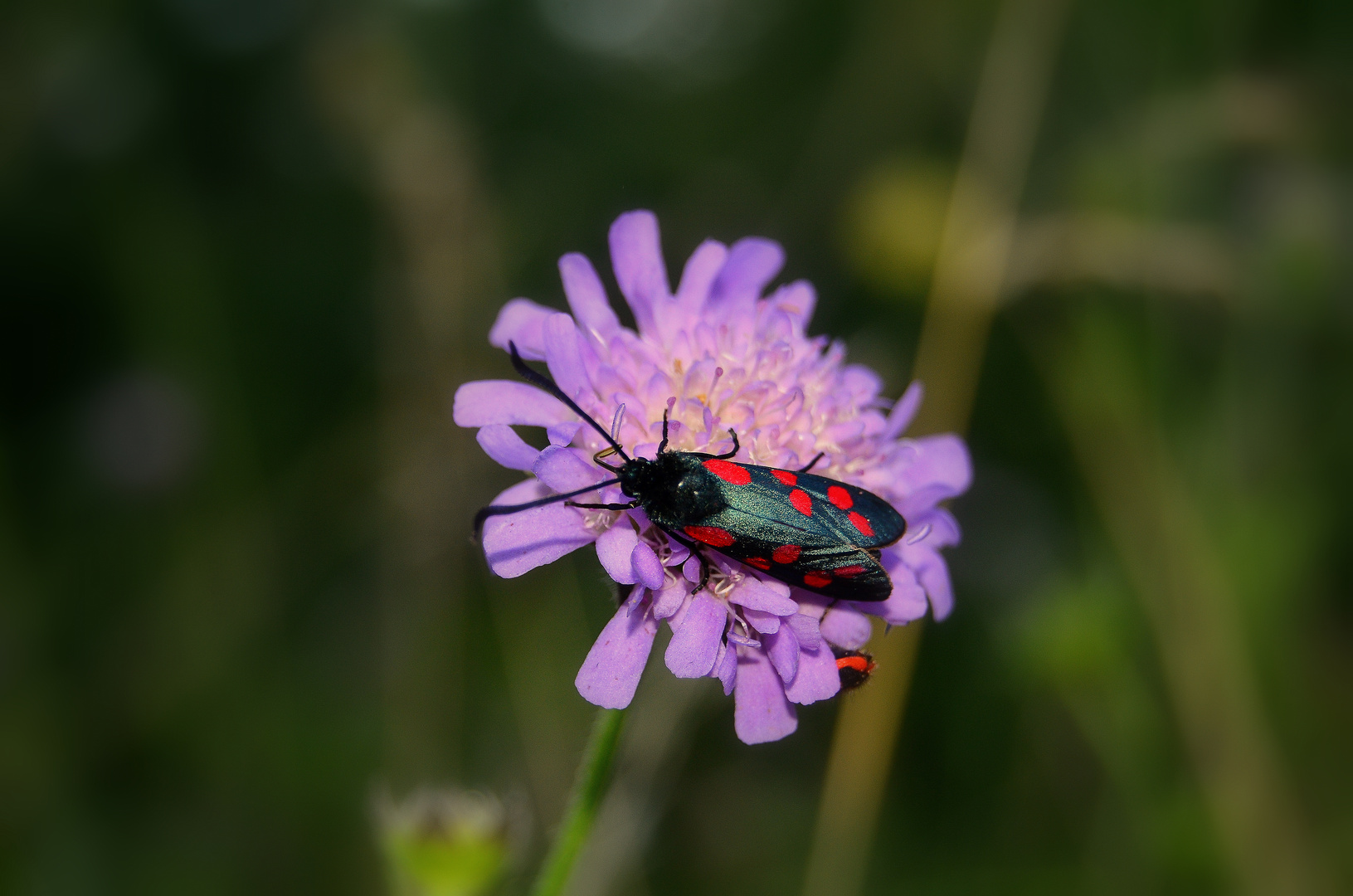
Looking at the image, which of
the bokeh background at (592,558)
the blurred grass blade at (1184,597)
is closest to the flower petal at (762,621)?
the bokeh background at (592,558)

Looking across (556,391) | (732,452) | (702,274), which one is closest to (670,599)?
(732,452)

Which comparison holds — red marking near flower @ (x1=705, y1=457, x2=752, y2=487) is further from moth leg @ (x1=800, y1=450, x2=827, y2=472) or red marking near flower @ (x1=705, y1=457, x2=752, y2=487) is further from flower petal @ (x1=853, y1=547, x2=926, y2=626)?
flower petal @ (x1=853, y1=547, x2=926, y2=626)

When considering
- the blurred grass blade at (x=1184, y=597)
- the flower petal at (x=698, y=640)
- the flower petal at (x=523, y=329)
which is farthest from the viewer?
the blurred grass blade at (x=1184, y=597)

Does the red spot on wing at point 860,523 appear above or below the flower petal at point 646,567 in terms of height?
above

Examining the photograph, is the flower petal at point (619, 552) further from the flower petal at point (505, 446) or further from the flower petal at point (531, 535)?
the flower petal at point (505, 446)

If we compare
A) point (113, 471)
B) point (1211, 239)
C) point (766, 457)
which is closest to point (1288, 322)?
point (1211, 239)

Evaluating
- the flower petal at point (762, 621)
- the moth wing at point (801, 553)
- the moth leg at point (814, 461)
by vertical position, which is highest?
the moth leg at point (814, 461)

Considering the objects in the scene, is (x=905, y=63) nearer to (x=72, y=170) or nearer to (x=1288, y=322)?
(x=1288, y=322)

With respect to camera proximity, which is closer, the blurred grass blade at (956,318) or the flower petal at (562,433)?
the flower petal at (562,433)
